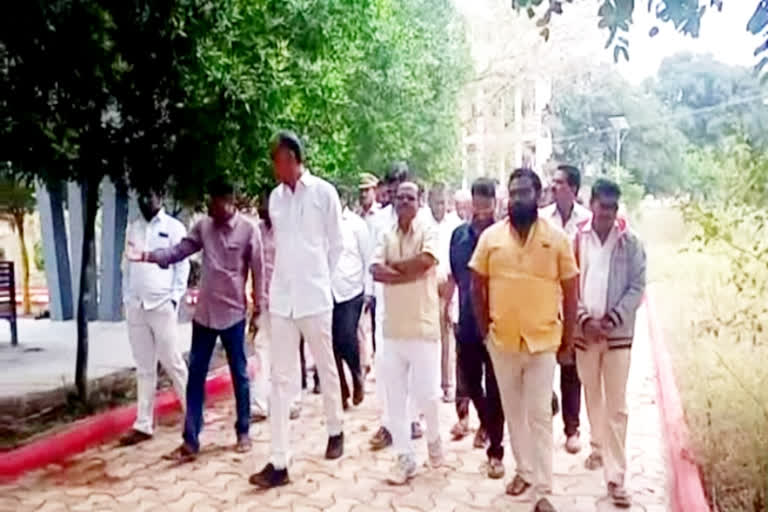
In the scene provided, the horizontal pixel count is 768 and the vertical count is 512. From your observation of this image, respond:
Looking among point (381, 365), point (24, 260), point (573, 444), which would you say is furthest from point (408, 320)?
point (24, 260)

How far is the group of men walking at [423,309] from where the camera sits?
4719mm

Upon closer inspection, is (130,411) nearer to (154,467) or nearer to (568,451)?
(154,467)

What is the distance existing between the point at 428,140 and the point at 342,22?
Answer: 7113mm

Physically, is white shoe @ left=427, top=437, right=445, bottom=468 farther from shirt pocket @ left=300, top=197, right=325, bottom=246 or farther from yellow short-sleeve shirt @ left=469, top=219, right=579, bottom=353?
shirt pocket @ left=300, top=197, right=325, bottom=246

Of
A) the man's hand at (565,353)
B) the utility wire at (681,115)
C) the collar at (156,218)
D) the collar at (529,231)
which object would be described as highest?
the utility wire at (681,115)

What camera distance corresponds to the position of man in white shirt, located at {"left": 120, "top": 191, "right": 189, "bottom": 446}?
623 cm

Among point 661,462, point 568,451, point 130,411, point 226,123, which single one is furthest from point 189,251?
point 661,462

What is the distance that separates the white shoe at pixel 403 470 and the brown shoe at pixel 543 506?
2.92 feet

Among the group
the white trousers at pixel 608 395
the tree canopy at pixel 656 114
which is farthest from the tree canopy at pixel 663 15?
the tree canopy at pixel 656 114

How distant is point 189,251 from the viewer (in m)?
5.91

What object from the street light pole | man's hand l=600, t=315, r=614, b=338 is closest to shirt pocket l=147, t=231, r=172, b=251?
man's hand l=600, t=315, r=614, b=338

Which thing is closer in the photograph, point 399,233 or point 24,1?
point 399,233

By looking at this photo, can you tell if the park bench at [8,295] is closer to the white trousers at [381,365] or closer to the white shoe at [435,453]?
the white trousers at [381,365]

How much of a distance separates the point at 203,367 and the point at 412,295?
4.70 ft
